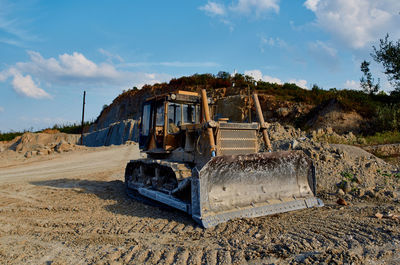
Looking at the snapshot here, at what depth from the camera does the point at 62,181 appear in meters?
11.8

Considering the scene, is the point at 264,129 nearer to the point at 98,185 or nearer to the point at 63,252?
the point at 63,252

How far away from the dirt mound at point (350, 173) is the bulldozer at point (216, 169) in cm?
182

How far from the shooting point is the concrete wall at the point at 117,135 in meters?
29.3

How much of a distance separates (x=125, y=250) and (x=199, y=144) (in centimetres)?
268

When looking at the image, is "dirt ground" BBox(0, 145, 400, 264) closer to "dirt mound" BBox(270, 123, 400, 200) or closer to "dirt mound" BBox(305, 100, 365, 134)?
"dirt mound" BBox(270, 123, 400, 200)

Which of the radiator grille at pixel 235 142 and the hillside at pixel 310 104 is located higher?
the hillside at pixel 310 104

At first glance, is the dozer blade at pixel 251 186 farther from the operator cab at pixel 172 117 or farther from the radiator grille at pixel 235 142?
the operator cab at pixel 172 117

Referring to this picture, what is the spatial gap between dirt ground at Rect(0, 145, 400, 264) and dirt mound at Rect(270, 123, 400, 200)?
2.48ft

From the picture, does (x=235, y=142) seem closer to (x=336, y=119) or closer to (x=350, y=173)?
(x=350, y=173)

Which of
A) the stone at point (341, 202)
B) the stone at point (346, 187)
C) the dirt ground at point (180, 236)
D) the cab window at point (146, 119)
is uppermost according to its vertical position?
the cab window at point (146, 119)

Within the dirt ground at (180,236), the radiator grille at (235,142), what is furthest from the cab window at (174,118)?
the dirt ground at (180,236)

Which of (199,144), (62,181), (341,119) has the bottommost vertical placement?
(62,181)

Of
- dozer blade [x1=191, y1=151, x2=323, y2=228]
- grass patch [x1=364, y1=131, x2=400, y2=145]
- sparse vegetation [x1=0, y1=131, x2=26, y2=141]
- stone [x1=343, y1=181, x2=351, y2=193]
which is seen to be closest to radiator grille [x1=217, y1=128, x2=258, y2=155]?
dozer blade [x1=191, y1=151, x2=323, y2=228]

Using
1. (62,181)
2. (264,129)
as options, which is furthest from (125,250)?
(62,181)
